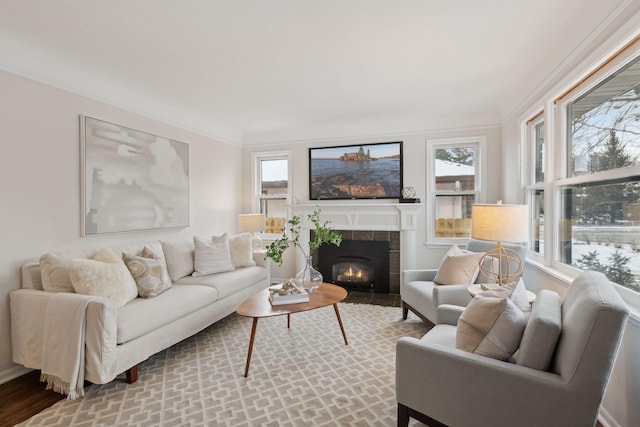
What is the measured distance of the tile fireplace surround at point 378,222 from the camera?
4.42 m

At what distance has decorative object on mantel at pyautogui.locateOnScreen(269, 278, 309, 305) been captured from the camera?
2.73 m

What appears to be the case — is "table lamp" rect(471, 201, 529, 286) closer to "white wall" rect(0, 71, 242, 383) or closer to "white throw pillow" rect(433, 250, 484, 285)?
"white throw pillow" rect(433, 250, 484, 285)

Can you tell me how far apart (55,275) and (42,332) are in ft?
1.33

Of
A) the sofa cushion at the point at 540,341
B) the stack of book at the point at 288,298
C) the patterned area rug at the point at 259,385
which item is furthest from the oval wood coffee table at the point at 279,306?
the sofa cushion at the point at 540,341

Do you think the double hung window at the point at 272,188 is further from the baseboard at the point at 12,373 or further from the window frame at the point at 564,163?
the window frame at the point at 564,163

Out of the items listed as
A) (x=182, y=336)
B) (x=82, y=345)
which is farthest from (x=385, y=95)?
(x=82, y=345)

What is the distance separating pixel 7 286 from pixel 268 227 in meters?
3.34

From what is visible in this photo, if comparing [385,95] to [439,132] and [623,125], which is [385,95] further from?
[623,125]

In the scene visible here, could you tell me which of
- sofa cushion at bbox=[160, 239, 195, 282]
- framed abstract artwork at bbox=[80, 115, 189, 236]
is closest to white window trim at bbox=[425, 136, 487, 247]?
sofa cushion at bbox=[160, 239, 195, 282]

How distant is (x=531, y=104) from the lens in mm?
3066

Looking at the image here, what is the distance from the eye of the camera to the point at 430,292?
297 cm

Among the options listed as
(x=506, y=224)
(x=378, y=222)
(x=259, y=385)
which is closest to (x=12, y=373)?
(x=259, y=385)

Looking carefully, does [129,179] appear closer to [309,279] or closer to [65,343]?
[65,343]

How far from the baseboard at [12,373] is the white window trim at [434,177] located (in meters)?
4.42
